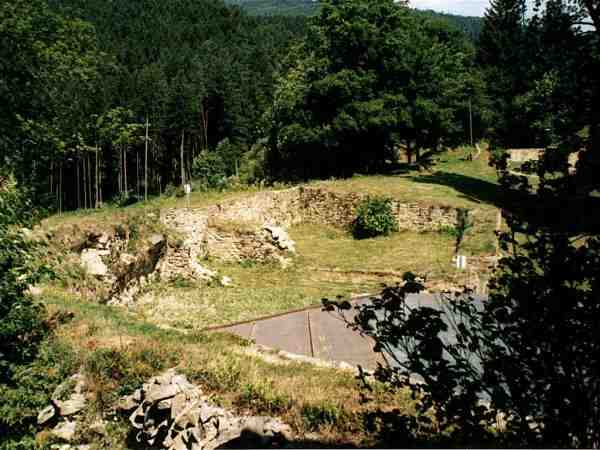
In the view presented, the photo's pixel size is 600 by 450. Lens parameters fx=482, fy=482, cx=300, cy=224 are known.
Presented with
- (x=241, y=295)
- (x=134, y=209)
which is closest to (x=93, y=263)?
(x=241, y=295)

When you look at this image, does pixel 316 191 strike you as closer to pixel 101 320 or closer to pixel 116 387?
pixel 101 320

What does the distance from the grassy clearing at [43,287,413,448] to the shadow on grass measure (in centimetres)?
1455

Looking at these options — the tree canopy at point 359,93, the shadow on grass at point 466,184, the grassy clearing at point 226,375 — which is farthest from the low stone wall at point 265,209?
the grassy clearing at point 226,375

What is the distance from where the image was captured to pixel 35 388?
6668 mm

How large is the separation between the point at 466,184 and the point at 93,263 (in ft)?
57.4

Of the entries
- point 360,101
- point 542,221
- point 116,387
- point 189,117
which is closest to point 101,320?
point 116,387

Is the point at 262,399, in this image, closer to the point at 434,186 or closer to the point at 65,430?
the point at 65,430

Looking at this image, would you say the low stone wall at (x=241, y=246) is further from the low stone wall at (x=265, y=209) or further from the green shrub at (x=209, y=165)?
the green shrub at (x=209, y=165)

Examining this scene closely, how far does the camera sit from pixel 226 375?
663 cm

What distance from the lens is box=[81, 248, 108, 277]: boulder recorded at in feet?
41.2

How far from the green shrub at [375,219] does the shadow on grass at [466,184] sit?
11.1ft

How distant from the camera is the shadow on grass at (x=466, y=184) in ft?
66.1

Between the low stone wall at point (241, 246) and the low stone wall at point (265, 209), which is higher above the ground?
the low stone wall at point (265, 209)

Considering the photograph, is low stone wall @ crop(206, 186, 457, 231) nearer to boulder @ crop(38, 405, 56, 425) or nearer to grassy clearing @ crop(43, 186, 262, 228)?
grassy clearing @ crop(43, 186, 262, 228)
